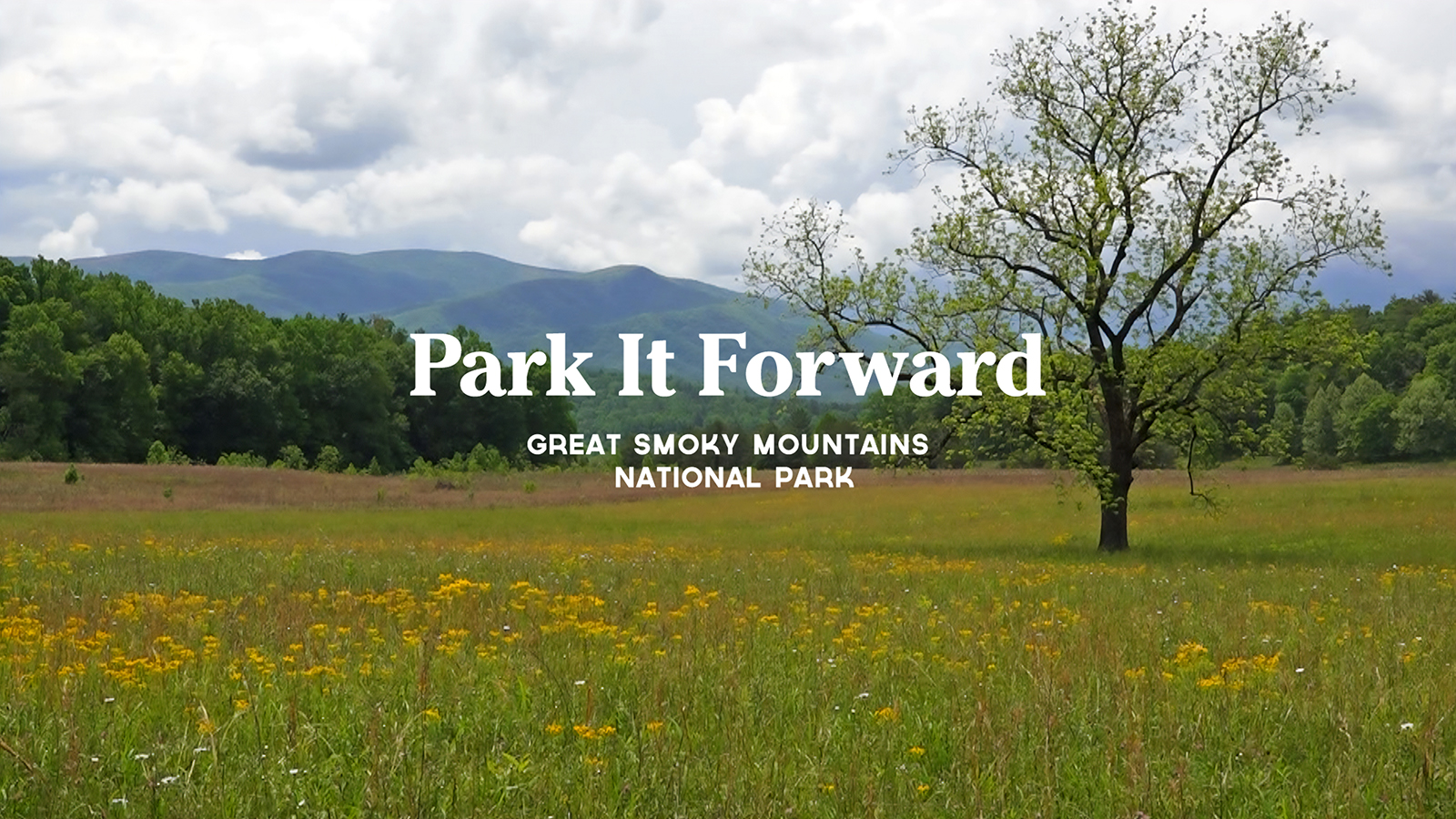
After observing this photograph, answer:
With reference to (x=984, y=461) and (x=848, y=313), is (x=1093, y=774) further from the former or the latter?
(x=984, y=461)

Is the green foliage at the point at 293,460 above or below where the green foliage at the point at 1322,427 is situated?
below

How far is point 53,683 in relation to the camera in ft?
22.9

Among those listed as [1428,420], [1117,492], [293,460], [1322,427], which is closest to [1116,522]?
[1117,492]

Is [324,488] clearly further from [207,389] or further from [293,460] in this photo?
[207,389]

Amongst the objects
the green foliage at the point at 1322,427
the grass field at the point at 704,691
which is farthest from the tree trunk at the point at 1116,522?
the green foliage at the point at 1322,427

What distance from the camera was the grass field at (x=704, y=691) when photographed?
17.1 ft

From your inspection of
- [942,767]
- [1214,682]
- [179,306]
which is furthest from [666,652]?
[179,306]

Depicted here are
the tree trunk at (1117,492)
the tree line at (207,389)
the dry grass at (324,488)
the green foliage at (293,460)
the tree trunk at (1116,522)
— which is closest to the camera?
the tree trunk at (1117,492)

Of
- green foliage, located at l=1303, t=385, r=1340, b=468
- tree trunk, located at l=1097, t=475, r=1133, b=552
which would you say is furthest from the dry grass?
green foliage, located at l=1303, t=385, r=1340, b=468

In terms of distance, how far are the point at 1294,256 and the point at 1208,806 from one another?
25.6m

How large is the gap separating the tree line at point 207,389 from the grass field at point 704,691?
7511cm

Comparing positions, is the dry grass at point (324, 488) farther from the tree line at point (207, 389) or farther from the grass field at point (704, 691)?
the grass field at point (704, 691)

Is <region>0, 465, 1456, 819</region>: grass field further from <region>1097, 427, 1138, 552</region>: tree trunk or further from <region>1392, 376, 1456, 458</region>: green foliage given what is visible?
<region>1392, 376, 1456, 458</region>: green foliage

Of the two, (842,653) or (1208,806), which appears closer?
(1208,806)
